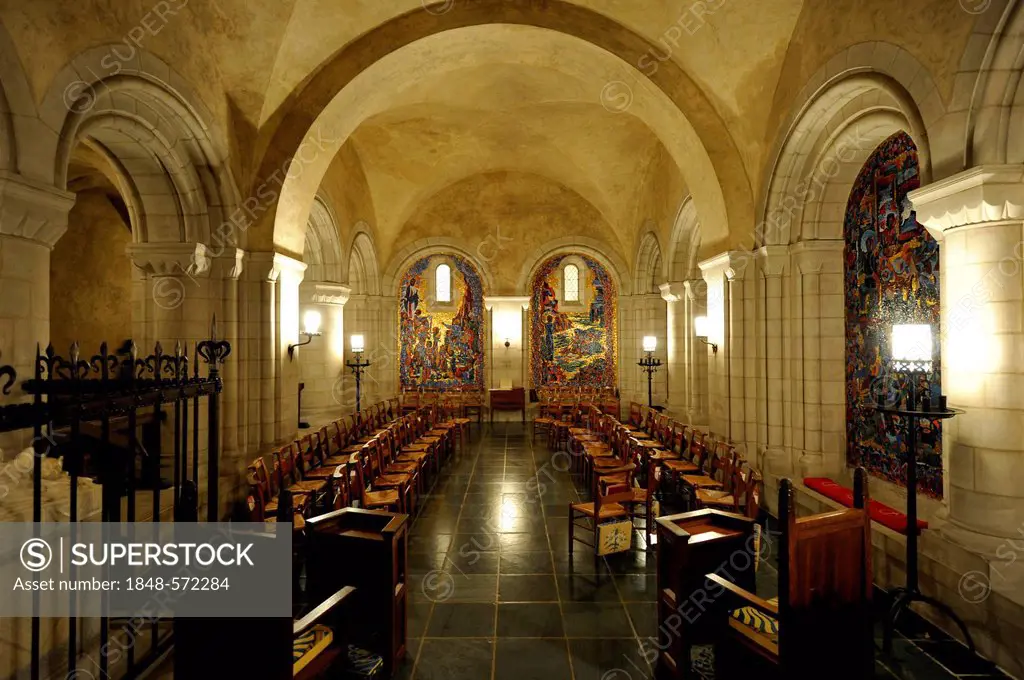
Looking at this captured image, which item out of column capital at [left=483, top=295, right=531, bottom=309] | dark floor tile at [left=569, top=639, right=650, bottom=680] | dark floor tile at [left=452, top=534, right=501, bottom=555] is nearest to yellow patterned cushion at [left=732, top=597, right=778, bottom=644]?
dark floor tile at [left=569, top=639, right=650, bottom=680]

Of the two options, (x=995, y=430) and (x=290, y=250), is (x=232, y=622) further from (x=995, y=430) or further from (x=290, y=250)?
(x=290, y=250)

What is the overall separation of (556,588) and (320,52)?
671cm

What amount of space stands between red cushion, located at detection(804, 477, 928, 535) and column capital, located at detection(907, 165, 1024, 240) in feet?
6.86

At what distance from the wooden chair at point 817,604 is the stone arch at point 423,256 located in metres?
11.7

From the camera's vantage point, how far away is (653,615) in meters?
4.11

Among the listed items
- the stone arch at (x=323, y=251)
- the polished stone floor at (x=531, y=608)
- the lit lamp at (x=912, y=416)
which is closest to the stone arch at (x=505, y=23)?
the stone arch at (x=323, y=251)

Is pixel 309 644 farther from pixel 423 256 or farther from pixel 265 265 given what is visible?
pixel 423 256

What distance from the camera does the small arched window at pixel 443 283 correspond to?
577 inches

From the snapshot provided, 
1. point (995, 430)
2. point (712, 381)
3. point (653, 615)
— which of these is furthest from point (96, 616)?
point (712, 381)

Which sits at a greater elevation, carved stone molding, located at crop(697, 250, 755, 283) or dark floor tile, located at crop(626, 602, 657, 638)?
carved stone molding, located at crop(697, 250, 755, 283)

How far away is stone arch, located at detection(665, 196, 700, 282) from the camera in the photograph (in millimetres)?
10258

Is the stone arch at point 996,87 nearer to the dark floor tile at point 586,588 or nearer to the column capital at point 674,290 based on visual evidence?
the dark floor tile at point 586,588

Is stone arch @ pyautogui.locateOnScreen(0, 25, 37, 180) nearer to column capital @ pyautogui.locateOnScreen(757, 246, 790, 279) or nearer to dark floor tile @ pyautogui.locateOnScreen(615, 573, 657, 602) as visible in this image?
dark floor tile @ pyautogui.locateOnScreen(615, 573, 657, 602)

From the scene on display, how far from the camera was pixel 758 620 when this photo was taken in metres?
3.15
